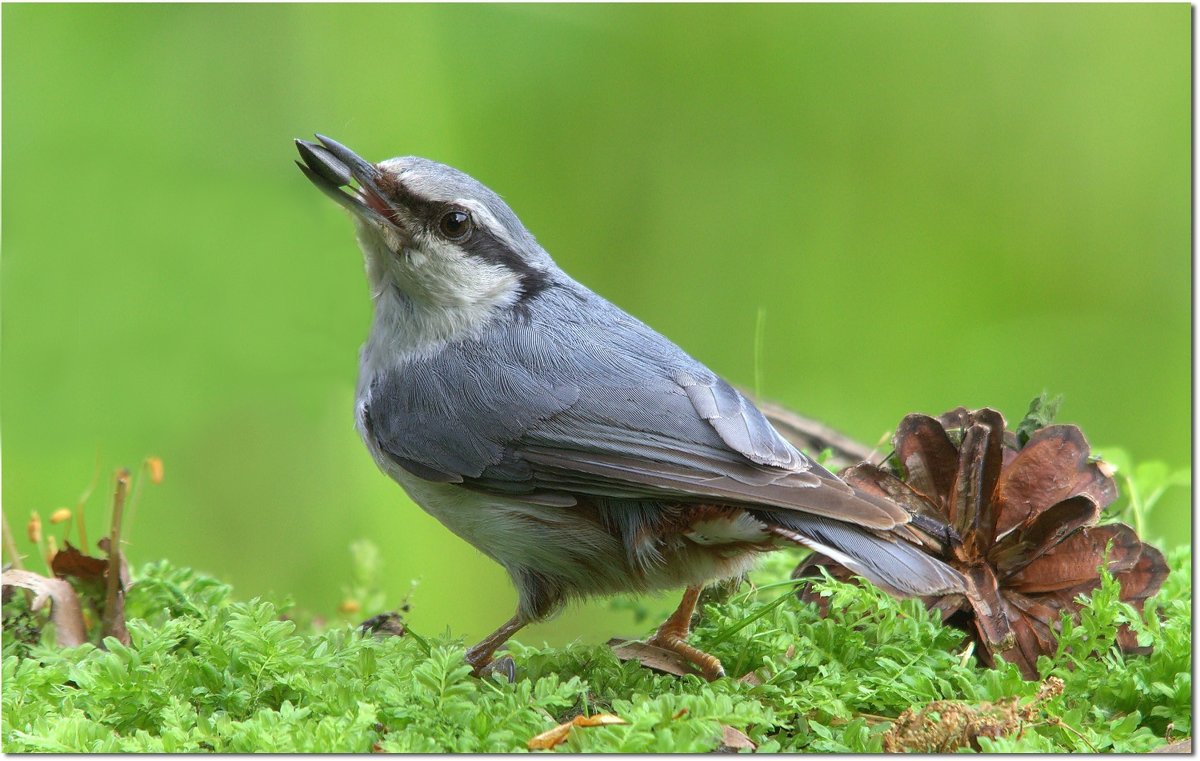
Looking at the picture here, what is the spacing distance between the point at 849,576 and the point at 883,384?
3.14 meters

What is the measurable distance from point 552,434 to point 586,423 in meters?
0.10

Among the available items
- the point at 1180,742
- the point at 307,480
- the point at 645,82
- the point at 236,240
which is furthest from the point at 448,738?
the point at 645,82

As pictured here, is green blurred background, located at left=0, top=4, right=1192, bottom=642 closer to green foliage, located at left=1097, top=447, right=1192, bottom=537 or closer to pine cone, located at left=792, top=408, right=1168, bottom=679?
green foliage, located at left=1097, top=447, right=1192, bottom=537

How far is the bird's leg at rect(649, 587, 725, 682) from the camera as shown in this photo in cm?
262

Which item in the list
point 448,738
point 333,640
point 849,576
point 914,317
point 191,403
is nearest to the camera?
point 448,738

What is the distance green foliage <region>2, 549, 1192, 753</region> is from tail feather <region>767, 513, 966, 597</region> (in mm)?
84

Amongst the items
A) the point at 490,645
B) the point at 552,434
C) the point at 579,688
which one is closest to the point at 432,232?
the point at 552,434

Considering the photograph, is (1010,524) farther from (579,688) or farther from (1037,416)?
(579,688)

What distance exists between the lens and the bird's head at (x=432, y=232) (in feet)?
11.1

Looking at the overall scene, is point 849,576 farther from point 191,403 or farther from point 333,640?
point 191,403

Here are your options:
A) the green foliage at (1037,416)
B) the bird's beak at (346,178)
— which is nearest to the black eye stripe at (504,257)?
the bird's beak at (346,178)

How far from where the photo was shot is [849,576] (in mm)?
2926

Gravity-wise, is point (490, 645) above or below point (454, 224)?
below

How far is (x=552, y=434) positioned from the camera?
297 cm
